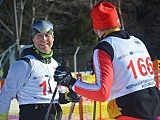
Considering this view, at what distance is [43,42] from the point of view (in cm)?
484

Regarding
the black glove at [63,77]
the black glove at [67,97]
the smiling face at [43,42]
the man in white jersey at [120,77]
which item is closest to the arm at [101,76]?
the man in white jersey at [120,77]

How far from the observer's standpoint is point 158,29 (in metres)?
32.5

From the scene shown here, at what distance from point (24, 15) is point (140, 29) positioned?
8.06 m

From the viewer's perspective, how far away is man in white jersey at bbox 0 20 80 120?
4.59 meters

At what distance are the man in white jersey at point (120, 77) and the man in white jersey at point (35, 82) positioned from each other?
911mm

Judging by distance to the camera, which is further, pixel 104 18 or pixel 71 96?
pixel 71 96

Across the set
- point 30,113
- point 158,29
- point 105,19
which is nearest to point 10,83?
point 30,113

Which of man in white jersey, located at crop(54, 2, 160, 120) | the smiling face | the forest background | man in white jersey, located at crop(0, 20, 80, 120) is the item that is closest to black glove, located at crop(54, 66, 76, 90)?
man in white jersey, located at crop(54, 2, 160, 120)

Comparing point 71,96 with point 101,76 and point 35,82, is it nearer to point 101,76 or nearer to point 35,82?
point 35,82

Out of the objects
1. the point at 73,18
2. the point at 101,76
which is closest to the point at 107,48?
the point at 101,76

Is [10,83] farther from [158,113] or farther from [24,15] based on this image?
[24,15]

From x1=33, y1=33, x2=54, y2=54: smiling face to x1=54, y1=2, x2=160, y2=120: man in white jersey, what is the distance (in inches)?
41.9

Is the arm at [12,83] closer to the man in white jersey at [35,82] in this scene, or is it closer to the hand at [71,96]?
the man in white jersey at [35,82]

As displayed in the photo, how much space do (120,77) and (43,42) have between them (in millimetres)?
1346
